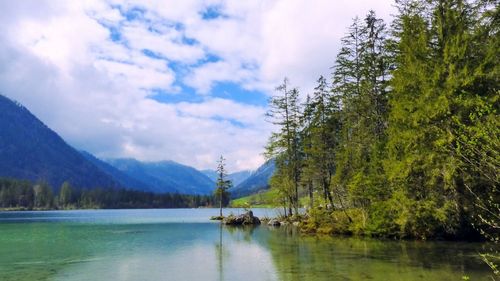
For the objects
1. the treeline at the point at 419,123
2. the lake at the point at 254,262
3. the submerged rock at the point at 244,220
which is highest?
the treeline at the point at 419,123

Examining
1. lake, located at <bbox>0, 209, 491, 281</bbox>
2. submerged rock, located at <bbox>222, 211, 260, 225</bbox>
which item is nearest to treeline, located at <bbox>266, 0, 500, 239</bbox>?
lake, located at <bbox>0, 209, 491, 281</bbox>

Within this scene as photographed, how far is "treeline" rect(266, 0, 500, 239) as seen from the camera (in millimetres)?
28688

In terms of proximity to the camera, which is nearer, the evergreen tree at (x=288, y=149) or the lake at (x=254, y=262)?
the lake at (x=254, y=262)

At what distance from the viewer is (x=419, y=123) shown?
3081 centimetres

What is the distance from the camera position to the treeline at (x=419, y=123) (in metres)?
28.7

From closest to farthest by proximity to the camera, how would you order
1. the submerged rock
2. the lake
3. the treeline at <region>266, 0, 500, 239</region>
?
1. the lake
2. the treeline at <region>266, 0, 500, 239</region>
3. the submerged rock

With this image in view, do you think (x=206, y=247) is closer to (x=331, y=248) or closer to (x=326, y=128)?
(x=331, y=248)

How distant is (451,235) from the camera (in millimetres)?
33406

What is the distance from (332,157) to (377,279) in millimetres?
33638

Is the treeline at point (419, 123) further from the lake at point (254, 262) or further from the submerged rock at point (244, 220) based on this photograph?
the submerged rock at point (244, 220)

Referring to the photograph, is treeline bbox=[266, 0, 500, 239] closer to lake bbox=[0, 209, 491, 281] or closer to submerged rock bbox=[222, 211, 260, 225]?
lake bbox=[0, 209, 491, 281]

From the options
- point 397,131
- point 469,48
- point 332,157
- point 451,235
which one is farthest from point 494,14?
point 332,157

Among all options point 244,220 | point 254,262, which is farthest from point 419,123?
point 244,220

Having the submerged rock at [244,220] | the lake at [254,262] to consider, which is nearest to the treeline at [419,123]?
the lake at [254,262]
